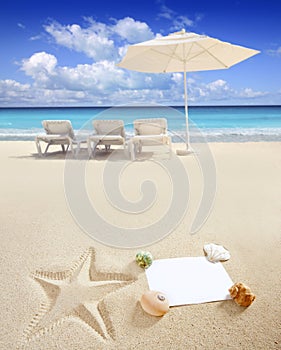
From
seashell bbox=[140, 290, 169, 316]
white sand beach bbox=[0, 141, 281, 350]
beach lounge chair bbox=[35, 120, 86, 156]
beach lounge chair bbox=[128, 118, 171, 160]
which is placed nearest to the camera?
white sand beach bbox=[0, 141, 281, 350]

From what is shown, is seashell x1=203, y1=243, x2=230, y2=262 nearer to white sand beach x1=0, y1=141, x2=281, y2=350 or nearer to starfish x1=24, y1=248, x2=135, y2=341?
white sand beach x1=0, y1=141, x2=281, y2=350

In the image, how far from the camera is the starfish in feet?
4.94

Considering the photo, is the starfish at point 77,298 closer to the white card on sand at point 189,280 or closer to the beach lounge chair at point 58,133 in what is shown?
the white card on sand at point 189,280

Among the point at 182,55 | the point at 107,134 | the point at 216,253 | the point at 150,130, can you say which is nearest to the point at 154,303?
the point at 216,253

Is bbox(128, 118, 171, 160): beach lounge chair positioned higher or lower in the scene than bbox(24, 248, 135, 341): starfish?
higher

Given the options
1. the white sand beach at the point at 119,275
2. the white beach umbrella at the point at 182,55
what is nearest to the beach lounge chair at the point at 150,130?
the white beach umbrella at the point at 182,55

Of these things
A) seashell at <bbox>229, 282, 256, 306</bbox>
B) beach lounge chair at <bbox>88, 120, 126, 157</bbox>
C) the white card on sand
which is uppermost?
beach lounge chair at <bbox>88, 120, 126, 157</bbox>

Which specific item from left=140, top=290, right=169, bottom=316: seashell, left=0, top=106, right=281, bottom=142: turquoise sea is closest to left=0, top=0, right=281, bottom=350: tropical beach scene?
left=140, top=290, right=169, bottom=316: seashell

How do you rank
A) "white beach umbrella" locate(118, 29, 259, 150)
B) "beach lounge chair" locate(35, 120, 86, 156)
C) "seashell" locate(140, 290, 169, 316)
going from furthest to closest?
"beach lounge chair" locate(35, 120, 86, 156)
"white beach umbrella" locate(118, 29, 259, 150)
"seashell" locate(140, 290, 169, 316)

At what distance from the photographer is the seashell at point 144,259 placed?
6.64 feet

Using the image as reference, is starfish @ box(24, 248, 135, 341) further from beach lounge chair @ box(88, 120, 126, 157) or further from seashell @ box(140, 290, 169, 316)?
beach lounge chair @ box(88, 120, 126, 157)

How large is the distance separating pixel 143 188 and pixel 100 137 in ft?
Answer: 8.57

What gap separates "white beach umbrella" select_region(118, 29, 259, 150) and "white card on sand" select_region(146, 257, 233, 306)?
4.45m

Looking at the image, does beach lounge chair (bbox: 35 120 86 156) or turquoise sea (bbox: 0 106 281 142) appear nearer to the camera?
beach lounge chair (bbox: 35 120 86 156)
